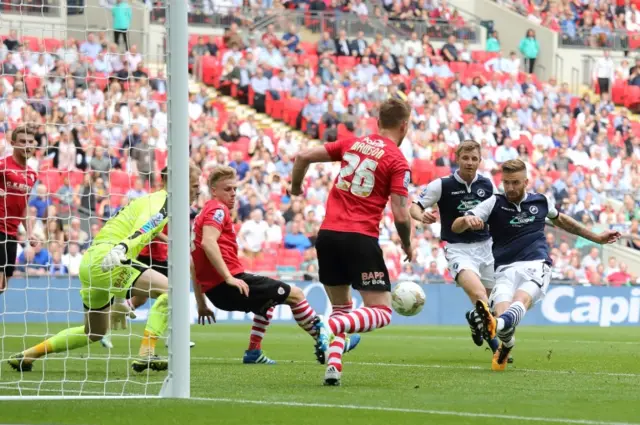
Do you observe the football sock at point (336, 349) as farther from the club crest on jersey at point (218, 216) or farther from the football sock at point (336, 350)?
the club crest on jersey at point (218, 216)

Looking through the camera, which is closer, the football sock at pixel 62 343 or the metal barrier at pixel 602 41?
the football sock at pixel 62 343

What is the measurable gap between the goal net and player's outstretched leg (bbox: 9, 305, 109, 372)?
0.13 metres

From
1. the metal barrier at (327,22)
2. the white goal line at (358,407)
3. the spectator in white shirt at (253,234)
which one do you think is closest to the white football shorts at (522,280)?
the white goal line at (358,407)

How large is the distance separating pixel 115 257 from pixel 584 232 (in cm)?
425

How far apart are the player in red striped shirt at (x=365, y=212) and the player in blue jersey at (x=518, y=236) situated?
1.88 metres

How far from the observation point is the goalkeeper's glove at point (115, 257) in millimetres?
9672

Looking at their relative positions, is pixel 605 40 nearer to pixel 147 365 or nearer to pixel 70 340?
pixel 70 340

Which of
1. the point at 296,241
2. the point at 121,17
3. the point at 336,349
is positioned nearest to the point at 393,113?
the point at 336,349

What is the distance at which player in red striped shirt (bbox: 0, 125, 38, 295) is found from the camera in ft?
39.7

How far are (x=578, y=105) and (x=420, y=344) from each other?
62.0ft

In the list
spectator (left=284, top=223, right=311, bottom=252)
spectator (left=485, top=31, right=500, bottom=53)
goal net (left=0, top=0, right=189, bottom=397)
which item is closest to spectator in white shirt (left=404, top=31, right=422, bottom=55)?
spectator (left=485, top=31, right=500, bottom=53)

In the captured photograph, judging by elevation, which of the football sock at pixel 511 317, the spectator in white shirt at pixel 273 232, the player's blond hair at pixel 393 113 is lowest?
the spectator in white shirt at pixel 273 232

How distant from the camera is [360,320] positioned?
9.16 metres

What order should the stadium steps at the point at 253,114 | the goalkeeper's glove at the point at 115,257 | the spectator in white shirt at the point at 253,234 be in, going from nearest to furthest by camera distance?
the goalkeeper's glove at the point at 115,257 < the spectator in white shirt at the point at 253,234 < the stadium steps at the point at 253,114
